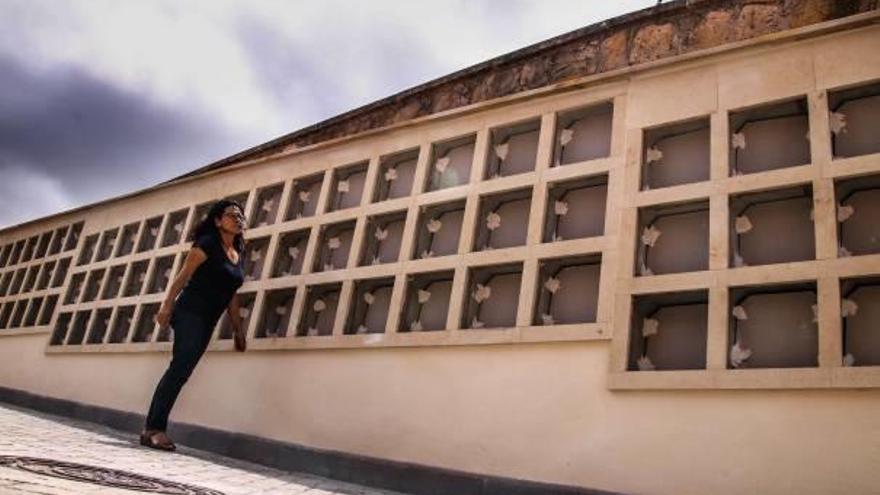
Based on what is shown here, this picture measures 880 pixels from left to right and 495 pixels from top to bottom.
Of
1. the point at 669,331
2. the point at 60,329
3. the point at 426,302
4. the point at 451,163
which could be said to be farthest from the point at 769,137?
the point at 60,329

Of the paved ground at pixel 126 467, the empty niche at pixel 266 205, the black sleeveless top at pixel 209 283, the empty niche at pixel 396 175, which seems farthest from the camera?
the empty niche at pixel 266 205

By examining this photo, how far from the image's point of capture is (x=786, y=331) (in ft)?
8.91

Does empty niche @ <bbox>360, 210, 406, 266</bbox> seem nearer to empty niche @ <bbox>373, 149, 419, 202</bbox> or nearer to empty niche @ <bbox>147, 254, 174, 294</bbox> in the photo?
empty niche @ <bbox>373, 149, 419, 202</bbox>

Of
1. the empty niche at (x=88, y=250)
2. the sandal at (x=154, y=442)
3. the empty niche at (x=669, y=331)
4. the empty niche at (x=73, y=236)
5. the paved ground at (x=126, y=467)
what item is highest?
the empty niche at (x=73, y=236)

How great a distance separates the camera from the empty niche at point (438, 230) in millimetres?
3930

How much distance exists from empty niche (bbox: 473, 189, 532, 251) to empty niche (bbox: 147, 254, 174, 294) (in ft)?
9.93

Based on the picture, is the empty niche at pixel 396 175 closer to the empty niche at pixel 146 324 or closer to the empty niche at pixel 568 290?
the empty niche at pixel 568 290

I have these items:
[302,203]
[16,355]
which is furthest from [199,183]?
[16,355]

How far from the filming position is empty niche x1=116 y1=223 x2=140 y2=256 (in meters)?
6.11

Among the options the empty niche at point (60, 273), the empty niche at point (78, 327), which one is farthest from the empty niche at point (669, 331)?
the empty niche at point (60, 273)

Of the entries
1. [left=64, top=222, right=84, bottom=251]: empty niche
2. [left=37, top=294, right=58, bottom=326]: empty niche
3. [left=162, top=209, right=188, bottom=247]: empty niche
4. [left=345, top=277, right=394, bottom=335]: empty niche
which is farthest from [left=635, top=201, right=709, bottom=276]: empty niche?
[left=64, top=222, right=84, bottom=251]: empty niche

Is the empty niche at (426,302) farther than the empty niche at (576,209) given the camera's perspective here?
Yes

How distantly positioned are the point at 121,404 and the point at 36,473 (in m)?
3.02

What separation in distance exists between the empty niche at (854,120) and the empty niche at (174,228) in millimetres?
4832
